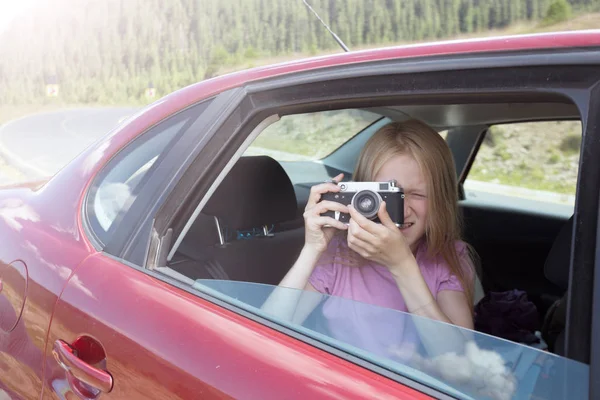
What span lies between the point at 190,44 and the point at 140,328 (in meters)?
29.4

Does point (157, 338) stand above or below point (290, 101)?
below

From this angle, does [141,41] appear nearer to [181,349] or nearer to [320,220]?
[320,220]

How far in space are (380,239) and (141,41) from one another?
32731 millimetres

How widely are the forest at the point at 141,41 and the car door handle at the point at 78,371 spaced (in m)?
15.0

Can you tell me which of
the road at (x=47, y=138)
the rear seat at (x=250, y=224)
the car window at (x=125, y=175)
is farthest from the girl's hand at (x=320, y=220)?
the road at (x=47, y=138)

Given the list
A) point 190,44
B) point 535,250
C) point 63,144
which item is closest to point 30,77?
point 190,44

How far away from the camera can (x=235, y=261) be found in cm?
202

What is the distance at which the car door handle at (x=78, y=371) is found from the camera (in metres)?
1.28

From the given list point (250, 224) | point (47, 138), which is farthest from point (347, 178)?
point (47, 138)

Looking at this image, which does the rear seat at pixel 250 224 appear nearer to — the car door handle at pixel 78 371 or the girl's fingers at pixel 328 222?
the girl's fingers at pixel 328 222

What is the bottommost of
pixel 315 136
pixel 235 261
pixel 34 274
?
pixel 235 261

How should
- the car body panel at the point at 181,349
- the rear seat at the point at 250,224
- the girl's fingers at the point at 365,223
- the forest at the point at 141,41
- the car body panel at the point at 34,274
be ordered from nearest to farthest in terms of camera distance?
the car body panel at the point at 181,349, the girl's fingers at the point at 365,223, the car body panel at the point at 34,274, the rear seat at the point at 250,224, the forest at the point at 141,41

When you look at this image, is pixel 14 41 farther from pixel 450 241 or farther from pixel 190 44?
pixel 450 241

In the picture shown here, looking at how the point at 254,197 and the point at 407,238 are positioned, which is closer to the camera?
the point at 407,238
